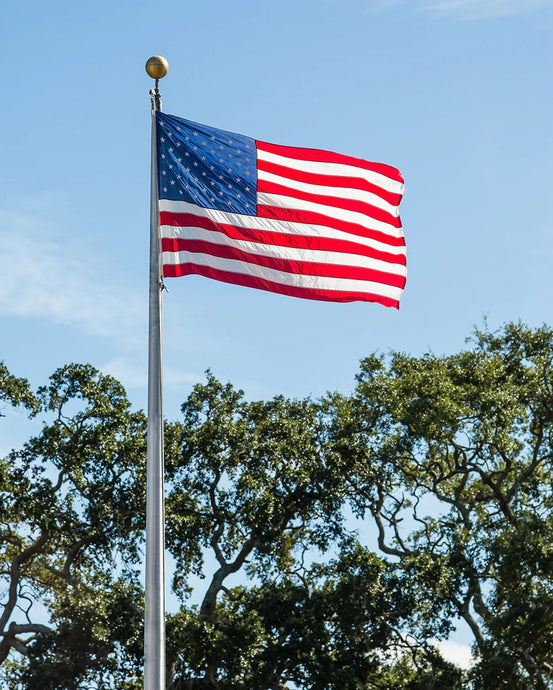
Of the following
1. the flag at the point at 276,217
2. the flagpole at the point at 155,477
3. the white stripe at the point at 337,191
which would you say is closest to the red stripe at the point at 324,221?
the flag at the point at 276,217

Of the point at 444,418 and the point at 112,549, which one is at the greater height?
the point at 444,418

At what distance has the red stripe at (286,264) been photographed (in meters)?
10.4

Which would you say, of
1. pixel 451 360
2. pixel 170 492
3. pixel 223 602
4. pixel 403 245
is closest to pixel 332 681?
pixel 223 602

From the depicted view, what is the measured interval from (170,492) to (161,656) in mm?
16665

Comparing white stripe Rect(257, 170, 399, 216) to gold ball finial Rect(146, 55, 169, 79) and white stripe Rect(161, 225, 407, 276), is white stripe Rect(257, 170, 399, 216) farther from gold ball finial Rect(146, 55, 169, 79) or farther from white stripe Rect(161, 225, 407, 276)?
gold ball finial Rect(146, 55, 169, 79)

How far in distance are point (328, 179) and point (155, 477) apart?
453cm

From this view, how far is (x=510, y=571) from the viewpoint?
2156 centimetres

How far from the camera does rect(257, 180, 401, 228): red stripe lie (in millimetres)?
11352

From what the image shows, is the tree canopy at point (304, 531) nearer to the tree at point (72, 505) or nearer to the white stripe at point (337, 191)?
the tree at point (72, 505)

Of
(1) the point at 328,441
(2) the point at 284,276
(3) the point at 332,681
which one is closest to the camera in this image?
(2) the point at 284,276

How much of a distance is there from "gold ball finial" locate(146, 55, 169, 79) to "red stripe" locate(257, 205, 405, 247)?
188cm

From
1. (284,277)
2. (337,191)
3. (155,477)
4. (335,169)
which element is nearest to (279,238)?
(284,277)

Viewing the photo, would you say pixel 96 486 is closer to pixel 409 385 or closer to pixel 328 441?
pixel 328 441

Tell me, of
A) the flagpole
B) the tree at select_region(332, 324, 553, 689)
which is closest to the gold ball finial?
the flagpole
